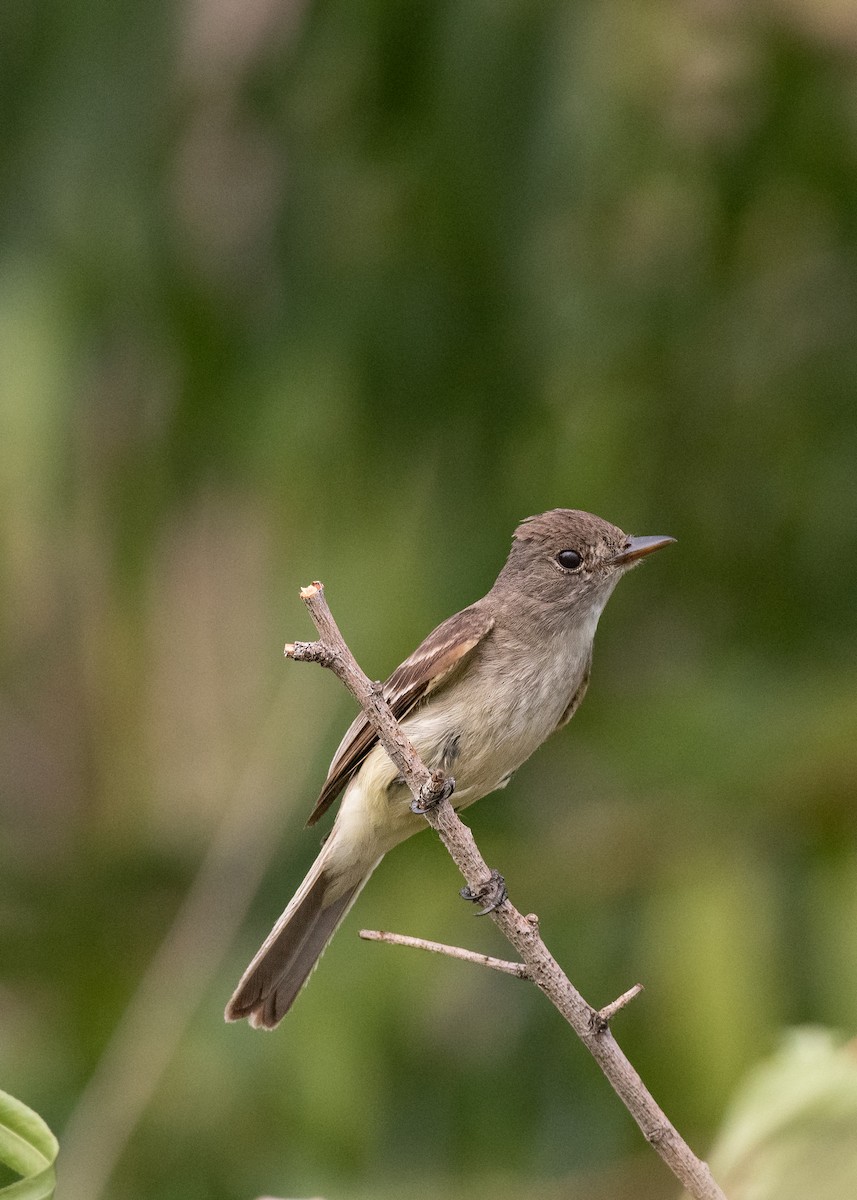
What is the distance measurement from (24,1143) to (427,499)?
3896mm

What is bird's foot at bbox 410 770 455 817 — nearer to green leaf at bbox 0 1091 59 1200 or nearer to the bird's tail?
green leaf at bbox 0 1091 59 1200

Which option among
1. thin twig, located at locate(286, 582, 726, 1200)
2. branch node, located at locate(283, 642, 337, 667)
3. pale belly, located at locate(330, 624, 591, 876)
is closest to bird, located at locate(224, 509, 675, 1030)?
pale belly, located at locate(330, 624, 591, 876)

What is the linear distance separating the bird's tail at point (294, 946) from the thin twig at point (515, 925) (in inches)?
43.5

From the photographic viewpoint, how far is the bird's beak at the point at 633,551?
10.5ft

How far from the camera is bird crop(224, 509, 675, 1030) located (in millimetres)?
3539

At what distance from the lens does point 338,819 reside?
394 cm

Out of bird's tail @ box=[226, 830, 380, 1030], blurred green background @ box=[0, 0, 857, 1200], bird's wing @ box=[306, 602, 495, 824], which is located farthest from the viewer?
blurred green background @ box=[0, 0, 857, 1200]

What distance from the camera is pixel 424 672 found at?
140 inches

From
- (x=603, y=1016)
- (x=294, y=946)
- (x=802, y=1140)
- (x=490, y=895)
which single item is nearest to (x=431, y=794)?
(x=490, y=895)

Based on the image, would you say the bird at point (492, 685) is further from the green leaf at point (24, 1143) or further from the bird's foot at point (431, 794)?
the green leaf at point (24, 1143)

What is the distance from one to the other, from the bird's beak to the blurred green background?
166 centimetres

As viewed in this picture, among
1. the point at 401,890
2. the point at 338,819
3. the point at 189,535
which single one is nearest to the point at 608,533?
the point at 338,819

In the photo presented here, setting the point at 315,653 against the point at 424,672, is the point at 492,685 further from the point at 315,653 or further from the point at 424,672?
the point at 315,653

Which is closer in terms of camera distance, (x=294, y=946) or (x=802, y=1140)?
(x=802, y=1140)
